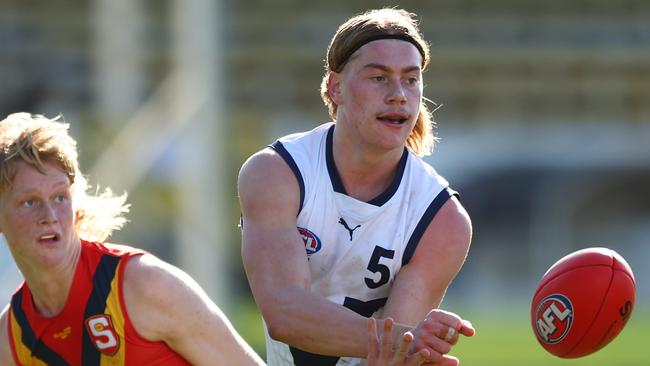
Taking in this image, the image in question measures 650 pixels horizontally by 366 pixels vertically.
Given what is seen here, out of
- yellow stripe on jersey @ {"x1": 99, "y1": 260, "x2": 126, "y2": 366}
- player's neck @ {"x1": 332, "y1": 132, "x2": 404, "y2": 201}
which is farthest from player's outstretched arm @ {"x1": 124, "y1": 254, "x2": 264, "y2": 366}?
player's neck @ {"x1": 332, "y1": 132, "x2": 404, "y2": 201}

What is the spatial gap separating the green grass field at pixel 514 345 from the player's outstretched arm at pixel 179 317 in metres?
7.95

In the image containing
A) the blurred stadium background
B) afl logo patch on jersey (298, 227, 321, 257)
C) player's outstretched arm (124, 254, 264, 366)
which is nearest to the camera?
player's outstretched arm (124, 254, 264, 366)

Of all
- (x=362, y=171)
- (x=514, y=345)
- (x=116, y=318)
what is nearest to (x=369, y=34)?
(x=362, y=171)

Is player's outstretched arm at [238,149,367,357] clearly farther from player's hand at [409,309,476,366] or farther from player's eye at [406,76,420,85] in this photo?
player's eye at [406,76,420,85]

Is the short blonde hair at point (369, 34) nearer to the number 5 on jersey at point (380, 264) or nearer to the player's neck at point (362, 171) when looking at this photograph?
the player's neck at point (362, 171)

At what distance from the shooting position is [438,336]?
130 inches

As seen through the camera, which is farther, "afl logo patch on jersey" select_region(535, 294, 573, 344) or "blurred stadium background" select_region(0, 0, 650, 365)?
"blurred stadium background" select_region(0, 0, 650, 365)

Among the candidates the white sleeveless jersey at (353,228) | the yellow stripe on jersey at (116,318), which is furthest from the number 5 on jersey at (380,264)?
the yellow stripe on jersey at (116,318)

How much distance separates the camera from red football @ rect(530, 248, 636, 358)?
3934 millimetres

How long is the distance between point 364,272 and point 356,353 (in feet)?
1.85

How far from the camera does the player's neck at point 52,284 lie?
142 inches

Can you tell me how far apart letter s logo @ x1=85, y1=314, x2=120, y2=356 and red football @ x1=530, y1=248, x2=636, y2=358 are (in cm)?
144

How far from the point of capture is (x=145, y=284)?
3506 millimetres

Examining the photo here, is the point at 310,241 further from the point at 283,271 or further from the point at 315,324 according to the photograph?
the point at 315,324
